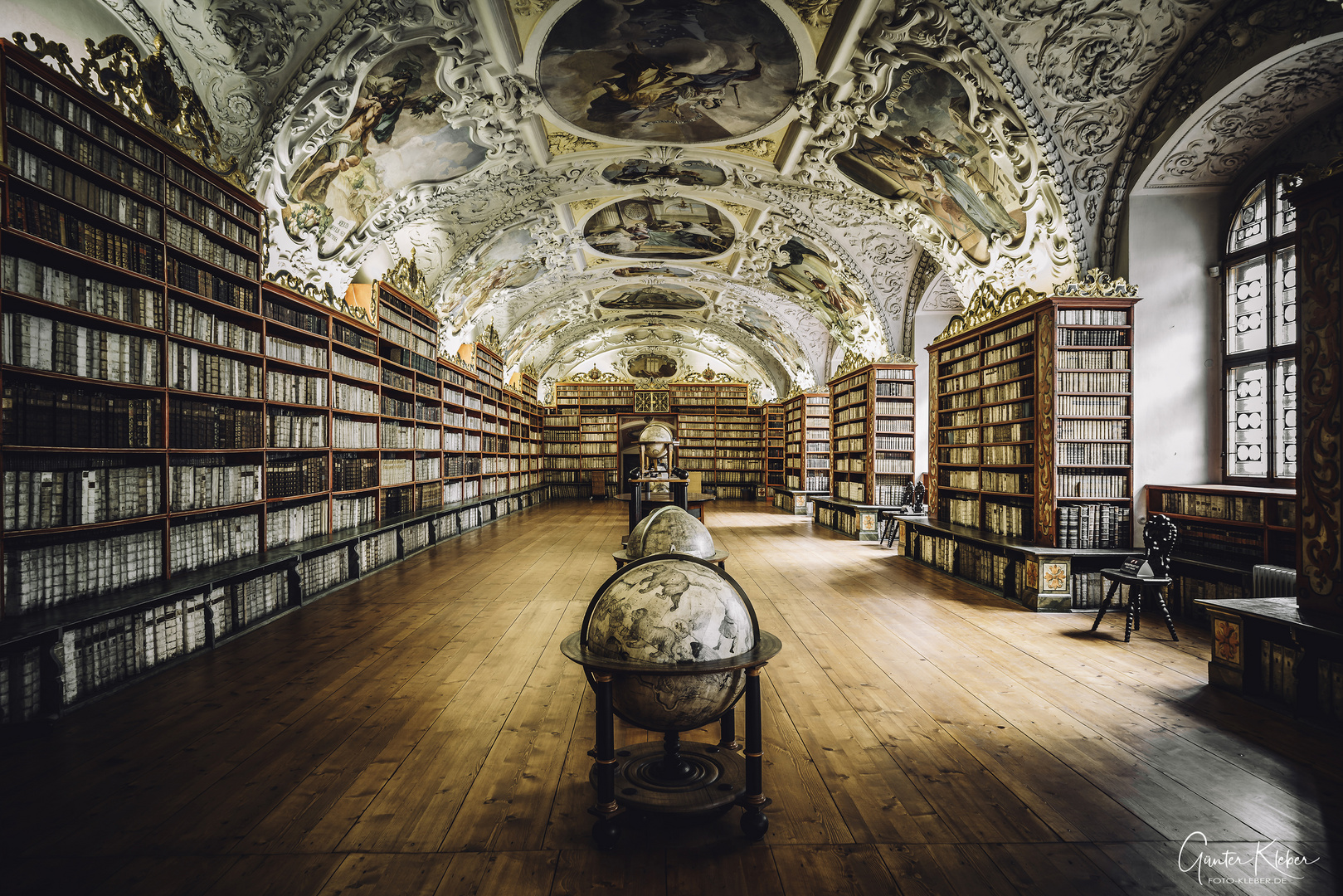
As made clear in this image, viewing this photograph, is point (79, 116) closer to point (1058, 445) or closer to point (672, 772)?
point (672, 772)

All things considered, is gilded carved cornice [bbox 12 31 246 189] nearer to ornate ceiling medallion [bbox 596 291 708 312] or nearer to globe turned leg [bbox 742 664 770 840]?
globe turned leg [bbox 742 664 770 840]

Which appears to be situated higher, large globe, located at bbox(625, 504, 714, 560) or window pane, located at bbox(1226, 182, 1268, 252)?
window pane, located at bbox(1226, 182, 1268, 252)

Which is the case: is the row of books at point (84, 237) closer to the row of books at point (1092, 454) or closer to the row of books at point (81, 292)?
the row of books at point (81, 292)

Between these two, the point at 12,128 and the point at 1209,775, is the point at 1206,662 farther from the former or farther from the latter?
the point at 12,128

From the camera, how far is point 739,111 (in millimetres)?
8219

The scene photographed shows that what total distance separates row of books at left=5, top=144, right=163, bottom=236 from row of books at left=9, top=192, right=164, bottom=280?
0.12m

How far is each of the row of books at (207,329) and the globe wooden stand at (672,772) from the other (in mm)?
4797

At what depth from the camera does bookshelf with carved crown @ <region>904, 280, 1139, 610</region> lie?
6879mm

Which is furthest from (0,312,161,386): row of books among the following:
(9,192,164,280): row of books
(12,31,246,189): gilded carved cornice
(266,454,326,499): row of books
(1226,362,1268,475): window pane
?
(1226,362,1268,475): window pane

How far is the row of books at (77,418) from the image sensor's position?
12.5ft

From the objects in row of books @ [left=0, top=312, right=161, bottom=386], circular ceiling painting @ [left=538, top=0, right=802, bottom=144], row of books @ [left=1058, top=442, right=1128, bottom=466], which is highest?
circular ceiling painting @ [left=538, top=0, right=802, bottom=144]

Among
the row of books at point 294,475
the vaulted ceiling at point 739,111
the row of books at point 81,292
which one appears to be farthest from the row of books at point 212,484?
the vaulted ceiling at point 739,111

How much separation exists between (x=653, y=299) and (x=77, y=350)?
15609 mm

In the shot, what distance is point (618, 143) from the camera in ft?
30.3
